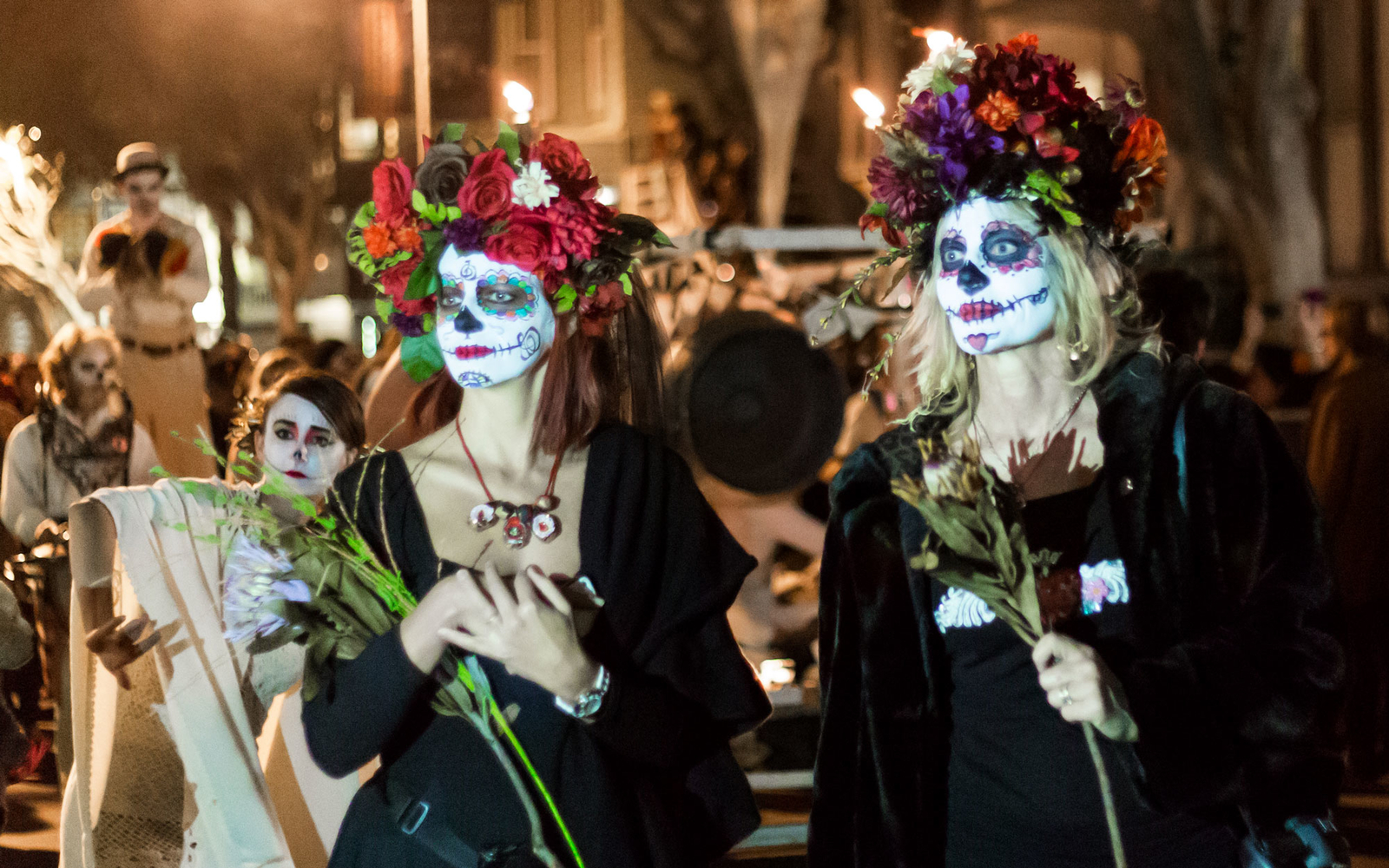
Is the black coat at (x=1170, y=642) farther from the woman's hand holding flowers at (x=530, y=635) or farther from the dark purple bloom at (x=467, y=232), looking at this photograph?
the dark purple bloom at (x=467, y=232)

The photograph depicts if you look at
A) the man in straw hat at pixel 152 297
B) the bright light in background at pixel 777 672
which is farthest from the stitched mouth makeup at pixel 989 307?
the man in straw hat at pixel 152 297

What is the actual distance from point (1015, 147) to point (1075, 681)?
840mm

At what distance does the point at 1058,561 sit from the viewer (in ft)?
7.43

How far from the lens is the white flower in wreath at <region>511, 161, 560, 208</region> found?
2266mm

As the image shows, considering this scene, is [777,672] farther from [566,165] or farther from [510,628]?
[510,628]

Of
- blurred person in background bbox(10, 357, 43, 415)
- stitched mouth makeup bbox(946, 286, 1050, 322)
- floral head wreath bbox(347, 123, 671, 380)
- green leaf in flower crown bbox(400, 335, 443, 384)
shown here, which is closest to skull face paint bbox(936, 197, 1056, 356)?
stitched mouth makeup bbox(946, 286, 1050, 322)

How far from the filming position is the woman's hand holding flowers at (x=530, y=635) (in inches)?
78.5

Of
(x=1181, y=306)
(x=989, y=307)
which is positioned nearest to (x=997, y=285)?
(x=989, y=307)

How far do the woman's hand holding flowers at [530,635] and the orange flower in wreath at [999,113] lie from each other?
100cm

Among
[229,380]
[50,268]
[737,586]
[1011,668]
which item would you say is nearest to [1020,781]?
[1011,668]

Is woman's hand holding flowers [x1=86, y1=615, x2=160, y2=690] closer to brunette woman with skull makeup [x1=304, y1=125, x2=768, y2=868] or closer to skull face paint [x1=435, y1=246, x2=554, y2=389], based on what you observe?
brunette woman with skull makeup [x1=304, y1=125, x2=768, y2=868]

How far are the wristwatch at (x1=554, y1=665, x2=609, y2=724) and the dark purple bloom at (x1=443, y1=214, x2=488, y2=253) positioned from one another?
676 millimetres

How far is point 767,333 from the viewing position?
21.1 ft

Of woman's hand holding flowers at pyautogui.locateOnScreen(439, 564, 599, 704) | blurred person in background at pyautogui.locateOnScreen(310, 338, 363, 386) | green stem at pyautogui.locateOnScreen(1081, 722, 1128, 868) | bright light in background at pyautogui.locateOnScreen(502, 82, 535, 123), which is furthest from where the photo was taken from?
blurred person in background at pyautogui.locateOnScreen(310, 338, 363, 386)
